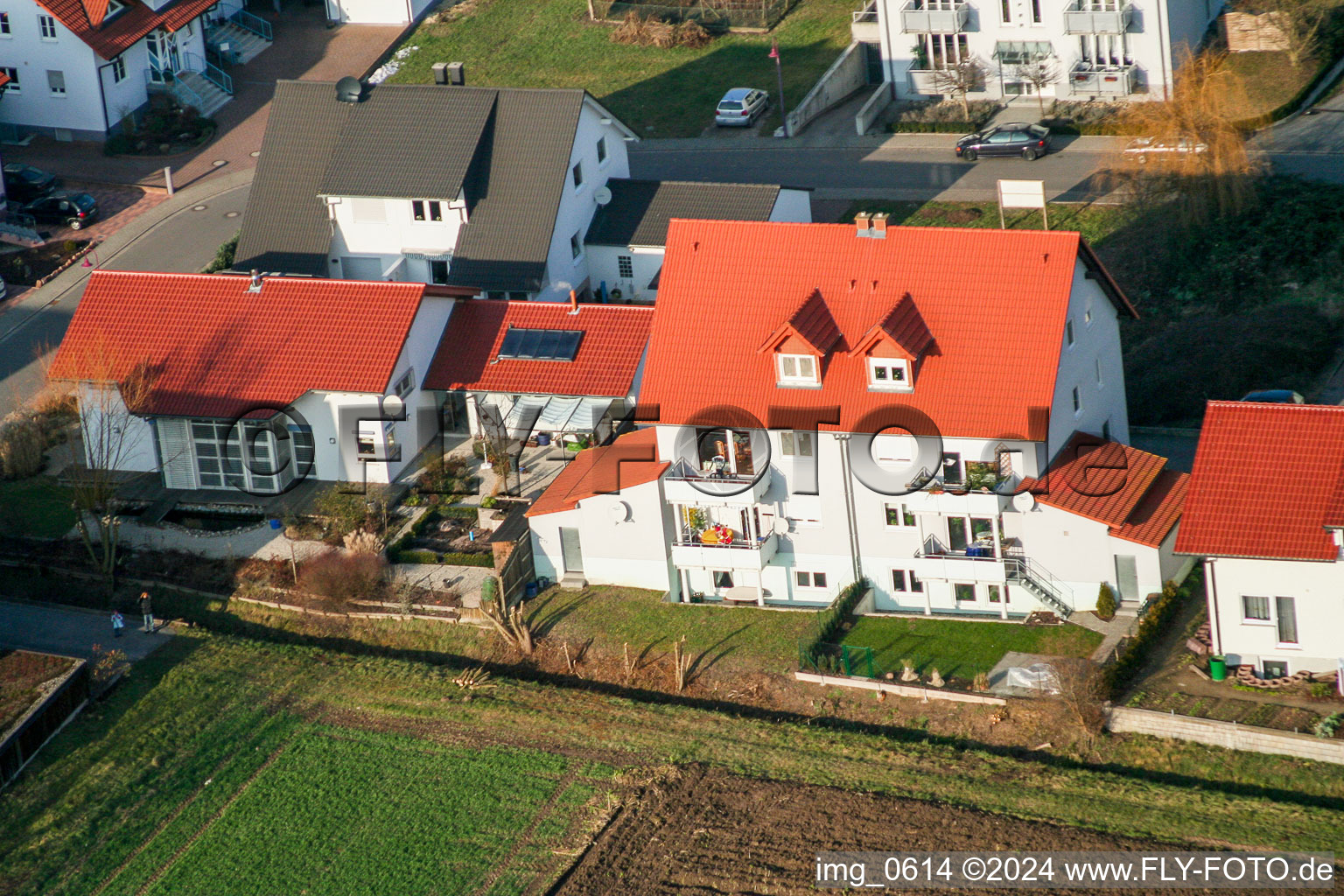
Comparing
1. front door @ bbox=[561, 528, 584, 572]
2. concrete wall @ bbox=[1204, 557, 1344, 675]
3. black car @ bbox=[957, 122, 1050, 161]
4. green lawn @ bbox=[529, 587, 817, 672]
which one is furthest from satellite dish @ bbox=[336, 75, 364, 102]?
concrete wall @ bbox=[1204, 557, 1344, 675]

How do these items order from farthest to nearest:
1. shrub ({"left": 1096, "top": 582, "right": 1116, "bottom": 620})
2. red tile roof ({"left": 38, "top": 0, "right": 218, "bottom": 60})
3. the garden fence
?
the garden fence
red tile roof ({"left": 38, "top": 0, "right": 218, "bottom": 60})
shrub ({"left": 1096, "top": 582, "right": 1116, "bottom": 620})

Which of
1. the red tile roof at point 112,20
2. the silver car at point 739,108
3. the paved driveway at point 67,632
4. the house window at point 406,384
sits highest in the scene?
the red tile roof at point 112,20

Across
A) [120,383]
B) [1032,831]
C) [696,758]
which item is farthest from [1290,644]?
[120,383]

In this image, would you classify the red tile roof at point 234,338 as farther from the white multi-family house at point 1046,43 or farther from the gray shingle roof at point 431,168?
the white multi-family house at point 1046,43

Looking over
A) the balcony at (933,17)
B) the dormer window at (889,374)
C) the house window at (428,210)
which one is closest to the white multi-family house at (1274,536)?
the dormer window at (889,374)

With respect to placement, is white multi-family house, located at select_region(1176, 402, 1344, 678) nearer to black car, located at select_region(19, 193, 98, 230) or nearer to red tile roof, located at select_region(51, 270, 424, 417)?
red tile roof, located at select_region(51, 270, 424, 417)

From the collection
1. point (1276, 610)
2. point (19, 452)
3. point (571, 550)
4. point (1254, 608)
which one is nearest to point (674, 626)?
point (571, 550)
